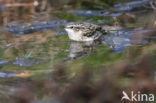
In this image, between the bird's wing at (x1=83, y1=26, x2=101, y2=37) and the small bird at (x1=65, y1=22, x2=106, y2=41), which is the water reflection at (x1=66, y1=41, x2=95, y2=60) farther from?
the bird's wing at (x1=83, y1=26, x2=101, y2=37)

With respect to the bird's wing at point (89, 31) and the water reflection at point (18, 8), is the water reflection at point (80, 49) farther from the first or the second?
the water reflection at point (18, 8)

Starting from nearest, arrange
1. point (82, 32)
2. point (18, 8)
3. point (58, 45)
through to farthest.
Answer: point (58, 45)
point (82, 32)
point (18, 8)

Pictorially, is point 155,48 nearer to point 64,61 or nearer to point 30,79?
A: point 64,61

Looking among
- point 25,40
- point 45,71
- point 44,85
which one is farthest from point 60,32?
point 44,85

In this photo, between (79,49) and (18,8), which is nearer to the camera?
(79,49)

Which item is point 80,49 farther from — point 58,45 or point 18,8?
point 18,8

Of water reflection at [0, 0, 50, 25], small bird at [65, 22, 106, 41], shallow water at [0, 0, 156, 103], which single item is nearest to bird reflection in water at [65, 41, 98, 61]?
shallow water at [0, 0, 156, 103]

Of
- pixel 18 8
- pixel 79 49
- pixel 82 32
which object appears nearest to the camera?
pixel 79 49

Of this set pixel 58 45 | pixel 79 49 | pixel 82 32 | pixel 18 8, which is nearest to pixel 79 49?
pixel 79 49
